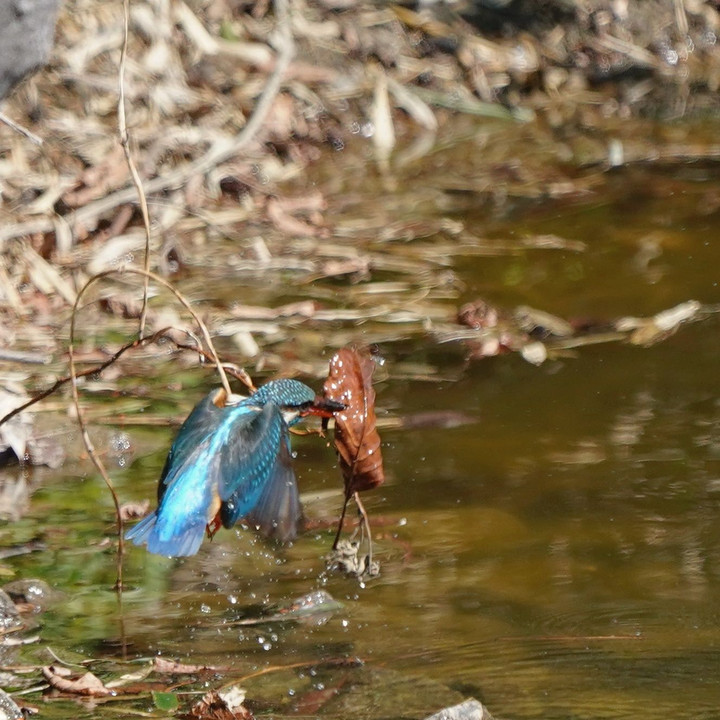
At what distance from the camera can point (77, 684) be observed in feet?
8.53

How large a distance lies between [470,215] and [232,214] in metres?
0.96

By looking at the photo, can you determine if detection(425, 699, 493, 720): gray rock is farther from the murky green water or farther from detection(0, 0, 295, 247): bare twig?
detection(0, 0, 295, 247): bare twig

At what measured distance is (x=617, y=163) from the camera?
6.28 metres

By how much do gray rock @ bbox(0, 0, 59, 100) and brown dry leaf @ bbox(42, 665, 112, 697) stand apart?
1.71 meters

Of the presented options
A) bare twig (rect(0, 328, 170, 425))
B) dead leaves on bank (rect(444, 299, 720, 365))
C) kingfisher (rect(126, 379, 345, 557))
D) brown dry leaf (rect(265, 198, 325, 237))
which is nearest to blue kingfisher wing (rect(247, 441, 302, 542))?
kingfisher (rect(126, 379, 345, 557))

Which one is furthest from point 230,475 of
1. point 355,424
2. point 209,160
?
point 209,160

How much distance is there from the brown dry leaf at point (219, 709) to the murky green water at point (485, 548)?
94 millimetres

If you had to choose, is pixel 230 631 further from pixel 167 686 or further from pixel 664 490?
pixel 664 490

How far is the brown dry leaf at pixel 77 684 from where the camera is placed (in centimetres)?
259

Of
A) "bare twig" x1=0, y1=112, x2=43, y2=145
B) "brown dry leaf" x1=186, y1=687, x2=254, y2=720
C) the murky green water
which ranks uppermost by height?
"bare twig" x1=0, y1=112, x2=43, y2=145

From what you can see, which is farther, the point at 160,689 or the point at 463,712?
the point at 160,689

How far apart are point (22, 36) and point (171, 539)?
151 cm

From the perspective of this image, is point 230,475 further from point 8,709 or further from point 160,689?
point 8,709

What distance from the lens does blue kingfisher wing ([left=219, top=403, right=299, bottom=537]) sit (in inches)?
116
